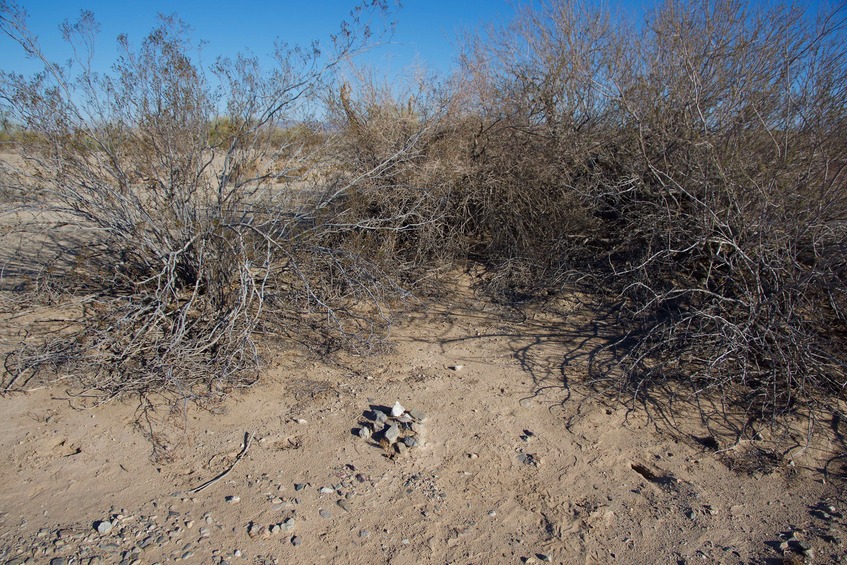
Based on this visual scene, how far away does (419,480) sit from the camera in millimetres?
3258

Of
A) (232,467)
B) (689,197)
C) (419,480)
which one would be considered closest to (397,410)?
(419,480)

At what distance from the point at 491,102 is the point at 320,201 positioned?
8.73 ft

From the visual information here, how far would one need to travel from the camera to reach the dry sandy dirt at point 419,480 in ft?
9.05

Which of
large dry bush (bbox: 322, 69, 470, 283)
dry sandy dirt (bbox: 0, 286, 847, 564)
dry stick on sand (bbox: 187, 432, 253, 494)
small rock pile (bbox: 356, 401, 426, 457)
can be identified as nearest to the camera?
dry sandy dirt (bbox: 0, 286, 847, 564)

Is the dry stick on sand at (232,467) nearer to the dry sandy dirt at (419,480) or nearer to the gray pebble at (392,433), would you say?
the dry sandy dirt at (419,480)

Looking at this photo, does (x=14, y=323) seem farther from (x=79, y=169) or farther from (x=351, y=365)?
(x=351, y=365)

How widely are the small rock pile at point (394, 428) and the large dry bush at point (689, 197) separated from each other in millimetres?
1543

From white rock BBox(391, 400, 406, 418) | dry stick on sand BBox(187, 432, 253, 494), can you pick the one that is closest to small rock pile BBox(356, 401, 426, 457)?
white rock BBox(391, 400, 406, 418)

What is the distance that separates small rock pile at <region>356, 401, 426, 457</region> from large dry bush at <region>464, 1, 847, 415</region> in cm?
154

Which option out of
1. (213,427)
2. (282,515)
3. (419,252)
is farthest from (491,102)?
(282,515)

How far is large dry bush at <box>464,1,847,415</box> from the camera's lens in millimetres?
4168

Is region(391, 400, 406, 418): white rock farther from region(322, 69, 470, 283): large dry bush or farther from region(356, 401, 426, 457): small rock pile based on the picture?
region(322, 69, 470, 283): large dry bush

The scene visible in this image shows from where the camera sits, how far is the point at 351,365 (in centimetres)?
455

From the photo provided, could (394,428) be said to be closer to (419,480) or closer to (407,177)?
(419,480)
